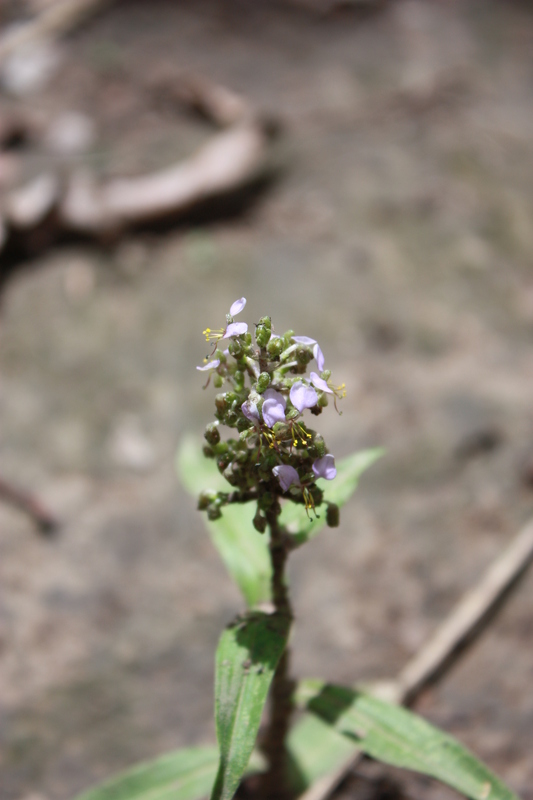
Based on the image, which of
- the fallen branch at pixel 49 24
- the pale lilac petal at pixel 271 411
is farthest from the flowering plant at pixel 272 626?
the fallen branch at pixel 49 24

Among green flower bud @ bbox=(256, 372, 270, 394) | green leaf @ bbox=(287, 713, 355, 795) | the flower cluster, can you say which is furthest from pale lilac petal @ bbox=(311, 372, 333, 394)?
green leaf @ bbox=(287, 713, 355, 795)

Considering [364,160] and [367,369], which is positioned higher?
[364,160]

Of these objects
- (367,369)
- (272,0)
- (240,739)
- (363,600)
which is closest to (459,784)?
(240,739)

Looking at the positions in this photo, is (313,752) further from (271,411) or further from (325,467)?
(271,411)

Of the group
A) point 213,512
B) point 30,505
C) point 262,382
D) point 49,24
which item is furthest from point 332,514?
point 49,24

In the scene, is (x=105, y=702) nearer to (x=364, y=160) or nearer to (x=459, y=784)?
(x=459, y=784)

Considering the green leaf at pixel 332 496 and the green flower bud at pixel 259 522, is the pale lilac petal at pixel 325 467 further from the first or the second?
the green leaf at pixel 332 496
